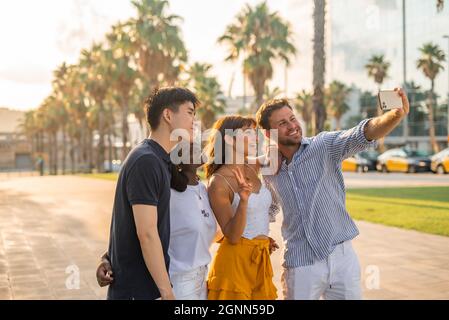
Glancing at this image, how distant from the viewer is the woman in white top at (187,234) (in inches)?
118

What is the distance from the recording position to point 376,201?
1678cm

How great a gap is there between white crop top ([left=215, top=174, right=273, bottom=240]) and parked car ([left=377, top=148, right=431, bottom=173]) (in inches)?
1271

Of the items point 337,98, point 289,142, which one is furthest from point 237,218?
point 337,98

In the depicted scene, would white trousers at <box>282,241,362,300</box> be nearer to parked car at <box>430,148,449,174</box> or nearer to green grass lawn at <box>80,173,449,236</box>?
green grass lawn at <box>80,173,449,236</box>

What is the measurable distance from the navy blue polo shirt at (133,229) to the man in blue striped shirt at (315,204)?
85cm

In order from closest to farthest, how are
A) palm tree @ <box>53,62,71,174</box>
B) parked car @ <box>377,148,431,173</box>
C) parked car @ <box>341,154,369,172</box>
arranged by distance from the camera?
parked car @ <box>377,148,431,173</box> → parked car @ <box>341,154,369,172</box> → palm tree @ <box>53,62,71,174</box>

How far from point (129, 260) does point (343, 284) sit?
1257mm

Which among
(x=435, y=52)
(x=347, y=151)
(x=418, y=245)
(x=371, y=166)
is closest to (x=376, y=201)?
(x=418, y=245)

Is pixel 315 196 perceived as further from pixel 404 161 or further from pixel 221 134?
pixel 404 161

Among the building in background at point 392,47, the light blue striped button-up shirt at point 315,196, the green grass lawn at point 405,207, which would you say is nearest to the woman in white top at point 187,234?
the light blue striped button-up shirt at point 315,196

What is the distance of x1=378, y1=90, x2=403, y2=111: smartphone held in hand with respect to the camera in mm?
3105

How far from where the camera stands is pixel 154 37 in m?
37.1

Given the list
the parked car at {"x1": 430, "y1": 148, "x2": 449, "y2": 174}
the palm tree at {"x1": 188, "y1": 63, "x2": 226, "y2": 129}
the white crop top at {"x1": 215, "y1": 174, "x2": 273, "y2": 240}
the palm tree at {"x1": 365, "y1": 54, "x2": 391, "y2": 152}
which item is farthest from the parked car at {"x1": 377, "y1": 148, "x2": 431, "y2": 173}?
the white crop top at {"x1": 215, "y1": 174, "x2": 273, "y2": 240}
